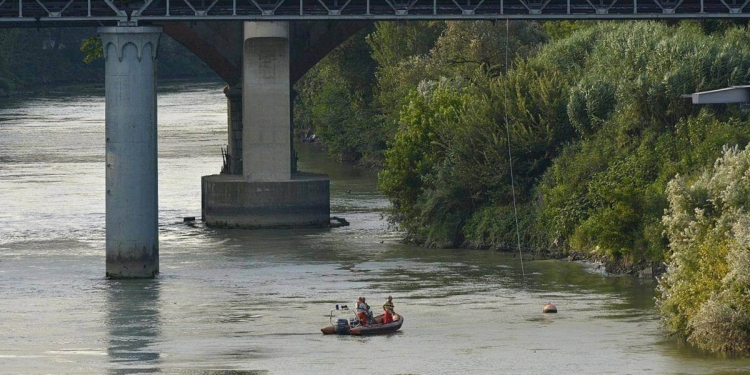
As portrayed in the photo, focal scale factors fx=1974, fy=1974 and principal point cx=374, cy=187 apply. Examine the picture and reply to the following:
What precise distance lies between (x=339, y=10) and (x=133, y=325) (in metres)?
16.1

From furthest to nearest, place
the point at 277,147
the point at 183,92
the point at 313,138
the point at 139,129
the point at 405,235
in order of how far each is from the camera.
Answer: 1. the point at 183,92
2. the point at 313,138
3. the point at 277,147
4. the point at 405,235
5. the point at 139,129

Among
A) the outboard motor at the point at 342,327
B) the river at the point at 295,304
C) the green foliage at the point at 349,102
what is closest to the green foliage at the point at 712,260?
the river at the point at 295,304

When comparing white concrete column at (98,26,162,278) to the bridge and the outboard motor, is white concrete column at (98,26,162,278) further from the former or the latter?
the outboard motor

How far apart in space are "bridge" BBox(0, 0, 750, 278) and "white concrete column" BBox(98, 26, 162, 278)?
0.11 ft

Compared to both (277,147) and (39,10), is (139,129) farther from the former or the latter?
(277,147)

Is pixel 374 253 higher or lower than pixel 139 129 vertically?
lower

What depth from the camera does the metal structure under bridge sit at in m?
66.2

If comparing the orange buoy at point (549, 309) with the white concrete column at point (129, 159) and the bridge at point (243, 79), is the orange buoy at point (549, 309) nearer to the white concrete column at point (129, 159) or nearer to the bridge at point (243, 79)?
the bridge at point (243, 79)

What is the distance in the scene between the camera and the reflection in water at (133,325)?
1922 inches

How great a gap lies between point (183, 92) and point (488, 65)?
9900 cm

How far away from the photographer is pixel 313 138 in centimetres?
12731

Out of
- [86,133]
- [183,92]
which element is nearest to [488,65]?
[86,133]

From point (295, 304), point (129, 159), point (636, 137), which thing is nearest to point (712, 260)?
point (295, 304)

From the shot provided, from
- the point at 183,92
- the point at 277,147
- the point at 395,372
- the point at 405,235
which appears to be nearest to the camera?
the point at 395,372
